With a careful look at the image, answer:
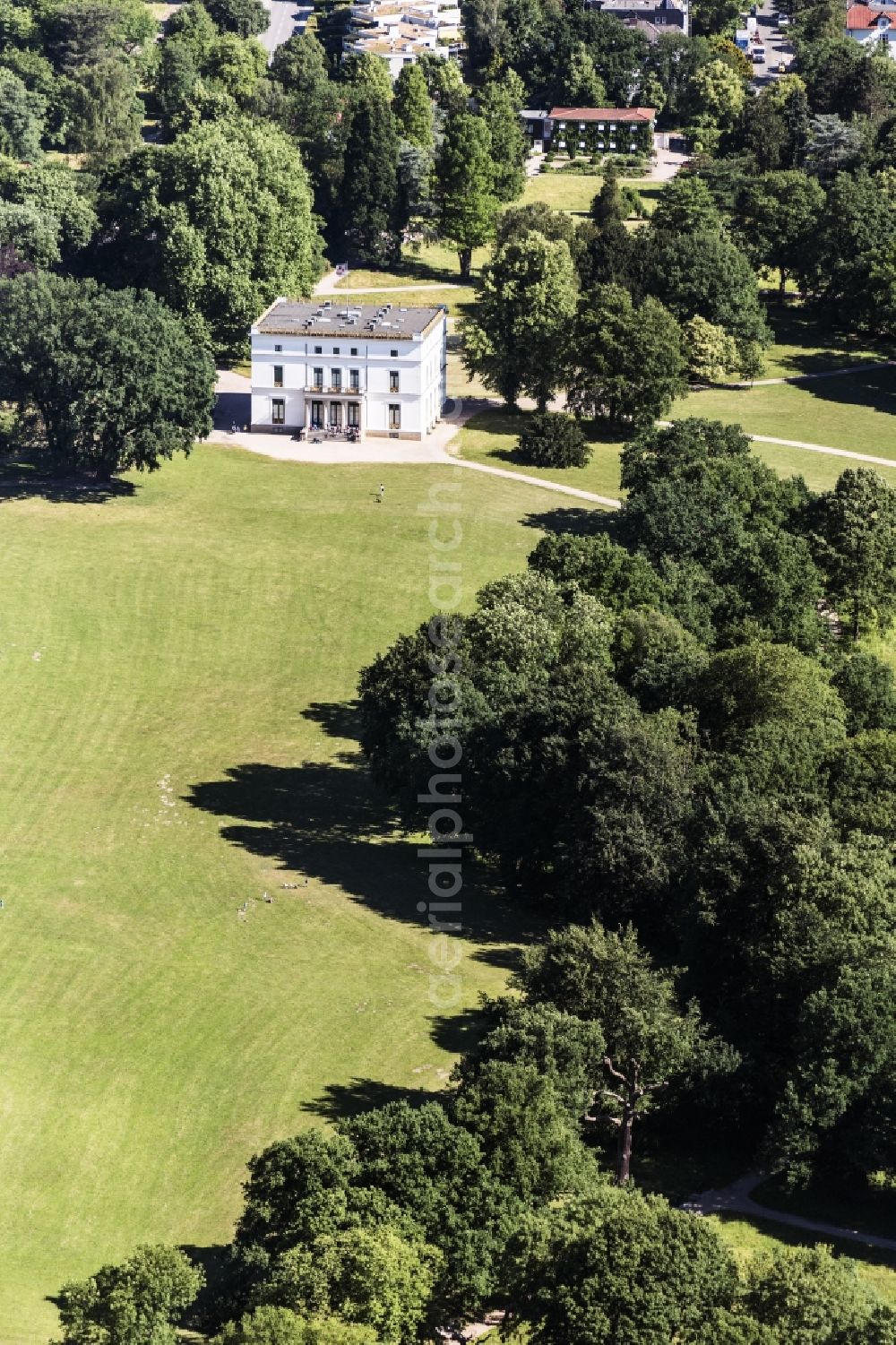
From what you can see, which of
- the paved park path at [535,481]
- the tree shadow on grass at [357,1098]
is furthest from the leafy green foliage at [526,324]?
the tree shadow on grass at [357,1098]

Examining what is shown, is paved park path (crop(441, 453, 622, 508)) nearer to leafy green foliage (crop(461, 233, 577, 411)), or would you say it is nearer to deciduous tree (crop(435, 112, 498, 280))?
leafy green foliage (crop(461, 233, 577, 411))

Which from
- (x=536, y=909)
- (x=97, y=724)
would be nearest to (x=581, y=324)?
(x=97, y=724)

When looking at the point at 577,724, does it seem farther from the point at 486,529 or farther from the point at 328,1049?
the point at 486,529

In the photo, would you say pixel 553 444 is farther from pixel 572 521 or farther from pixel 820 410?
pixel 820 410

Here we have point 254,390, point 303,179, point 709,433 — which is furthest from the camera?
point 303,179

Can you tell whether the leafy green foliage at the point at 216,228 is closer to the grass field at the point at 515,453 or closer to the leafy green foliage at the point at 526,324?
the leafy green foliage at the point at 526,324

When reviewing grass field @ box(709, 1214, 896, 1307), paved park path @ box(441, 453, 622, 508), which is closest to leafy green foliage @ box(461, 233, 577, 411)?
paved park path @ box(441, 453, 622, 508)
